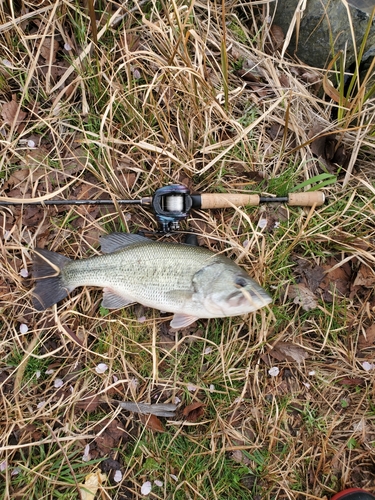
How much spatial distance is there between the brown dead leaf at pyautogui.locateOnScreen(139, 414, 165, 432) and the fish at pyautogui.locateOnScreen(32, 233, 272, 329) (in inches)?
35.5

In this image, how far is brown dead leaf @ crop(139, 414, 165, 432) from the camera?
3449 mm

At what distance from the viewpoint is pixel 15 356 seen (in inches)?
137

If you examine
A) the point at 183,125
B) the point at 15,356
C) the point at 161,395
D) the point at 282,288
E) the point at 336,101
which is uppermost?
the point at 336,101

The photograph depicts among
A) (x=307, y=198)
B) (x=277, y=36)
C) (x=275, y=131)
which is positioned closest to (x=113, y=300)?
(x=307, y=198)

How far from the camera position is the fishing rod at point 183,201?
3229 mm

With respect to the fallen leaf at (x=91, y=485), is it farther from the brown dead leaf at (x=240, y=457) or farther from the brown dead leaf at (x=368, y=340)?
the brown dead leaf at (x=368, y=340)

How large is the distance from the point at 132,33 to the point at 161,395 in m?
3.44

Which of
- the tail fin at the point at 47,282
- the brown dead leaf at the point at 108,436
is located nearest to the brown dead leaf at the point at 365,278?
the brown dead leaf at the point at 108,436

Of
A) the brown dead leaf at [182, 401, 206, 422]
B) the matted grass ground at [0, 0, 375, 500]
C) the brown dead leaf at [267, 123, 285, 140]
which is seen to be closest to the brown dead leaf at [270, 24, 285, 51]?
the matted grass ground at [0, 0, 375, 500]

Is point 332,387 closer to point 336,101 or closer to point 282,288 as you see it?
point 282,288

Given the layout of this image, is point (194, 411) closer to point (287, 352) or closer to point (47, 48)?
point (287, 352)

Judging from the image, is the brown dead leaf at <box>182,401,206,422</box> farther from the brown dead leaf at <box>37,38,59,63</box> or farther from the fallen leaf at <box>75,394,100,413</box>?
the brown dead leaf at <box>37,38,59,63</box>

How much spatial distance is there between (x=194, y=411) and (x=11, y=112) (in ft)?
10.7

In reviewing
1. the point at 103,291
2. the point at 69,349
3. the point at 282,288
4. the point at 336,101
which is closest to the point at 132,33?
the point at 336,101
